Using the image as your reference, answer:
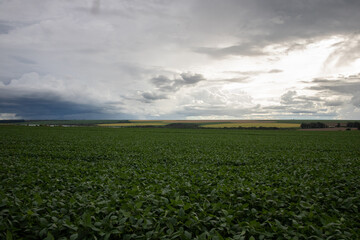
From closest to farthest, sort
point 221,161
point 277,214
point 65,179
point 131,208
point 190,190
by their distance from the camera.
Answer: point 131,208, point 277,214, point 190,190, point 65,179, point 221,161

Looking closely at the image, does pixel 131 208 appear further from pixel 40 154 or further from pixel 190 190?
pixel 40 154

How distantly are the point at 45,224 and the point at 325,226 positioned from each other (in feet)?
19.7

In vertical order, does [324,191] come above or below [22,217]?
below

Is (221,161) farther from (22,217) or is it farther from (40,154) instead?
(40,154)

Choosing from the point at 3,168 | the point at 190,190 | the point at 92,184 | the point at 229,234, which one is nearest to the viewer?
the point at 229,234

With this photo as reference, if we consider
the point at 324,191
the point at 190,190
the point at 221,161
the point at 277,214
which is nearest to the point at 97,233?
the point at 190,190

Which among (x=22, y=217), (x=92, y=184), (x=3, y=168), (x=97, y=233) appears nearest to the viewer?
(x=97, y=233)

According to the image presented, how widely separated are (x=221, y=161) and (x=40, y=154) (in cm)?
1609

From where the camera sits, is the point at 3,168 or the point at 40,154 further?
the point at 40,154

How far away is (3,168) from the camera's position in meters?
11.5

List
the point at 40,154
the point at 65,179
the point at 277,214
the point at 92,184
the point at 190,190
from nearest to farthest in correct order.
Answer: the point at 277,214, the point at 190,190, the point at 92,184, the point at 65,179, the point at 40,154

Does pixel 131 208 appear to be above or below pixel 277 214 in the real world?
above

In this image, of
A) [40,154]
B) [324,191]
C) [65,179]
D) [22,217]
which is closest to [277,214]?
[324,191]

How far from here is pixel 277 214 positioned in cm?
552
